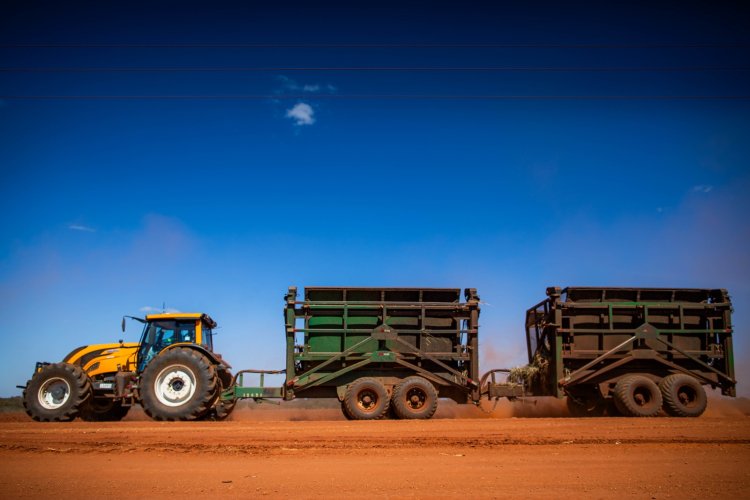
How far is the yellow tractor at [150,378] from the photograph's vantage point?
45.5ft

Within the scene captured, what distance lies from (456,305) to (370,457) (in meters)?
7.19

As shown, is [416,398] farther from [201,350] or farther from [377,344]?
[201,350]

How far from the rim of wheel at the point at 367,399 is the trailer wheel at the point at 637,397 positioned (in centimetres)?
631

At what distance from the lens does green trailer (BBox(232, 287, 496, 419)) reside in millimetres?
14523

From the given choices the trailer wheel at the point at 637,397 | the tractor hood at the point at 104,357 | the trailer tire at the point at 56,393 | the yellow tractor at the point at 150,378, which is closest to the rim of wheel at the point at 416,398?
the yellow tractor at the point at 150,378

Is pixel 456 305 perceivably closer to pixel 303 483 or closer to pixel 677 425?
pixel 677 425

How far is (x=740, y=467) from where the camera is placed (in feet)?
25.5

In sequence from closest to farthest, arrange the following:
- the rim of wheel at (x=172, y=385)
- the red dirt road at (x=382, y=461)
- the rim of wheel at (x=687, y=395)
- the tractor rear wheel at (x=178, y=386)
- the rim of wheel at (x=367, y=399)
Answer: the red dirt road at (x=382, y=461)
the tractor rear wheel at (x=178, y=386)
the rim of wheel at (x=172, y=385)
the rim of wheel at (x=367, y=399)
the rim of wheel at (x=687, y=395)

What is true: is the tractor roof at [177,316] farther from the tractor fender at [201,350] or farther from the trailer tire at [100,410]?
the trailer tire at [100,410]

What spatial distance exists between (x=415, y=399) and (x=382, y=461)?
6.25 m

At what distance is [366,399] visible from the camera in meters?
14.2

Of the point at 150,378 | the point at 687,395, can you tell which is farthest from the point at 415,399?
the point at 687,395

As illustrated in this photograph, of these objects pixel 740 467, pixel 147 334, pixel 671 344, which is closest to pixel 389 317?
pixel 147 334

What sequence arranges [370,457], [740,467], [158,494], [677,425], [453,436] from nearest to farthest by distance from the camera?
[158,494] → [740,467] → [370,457] → [453,436] → [677,425]
